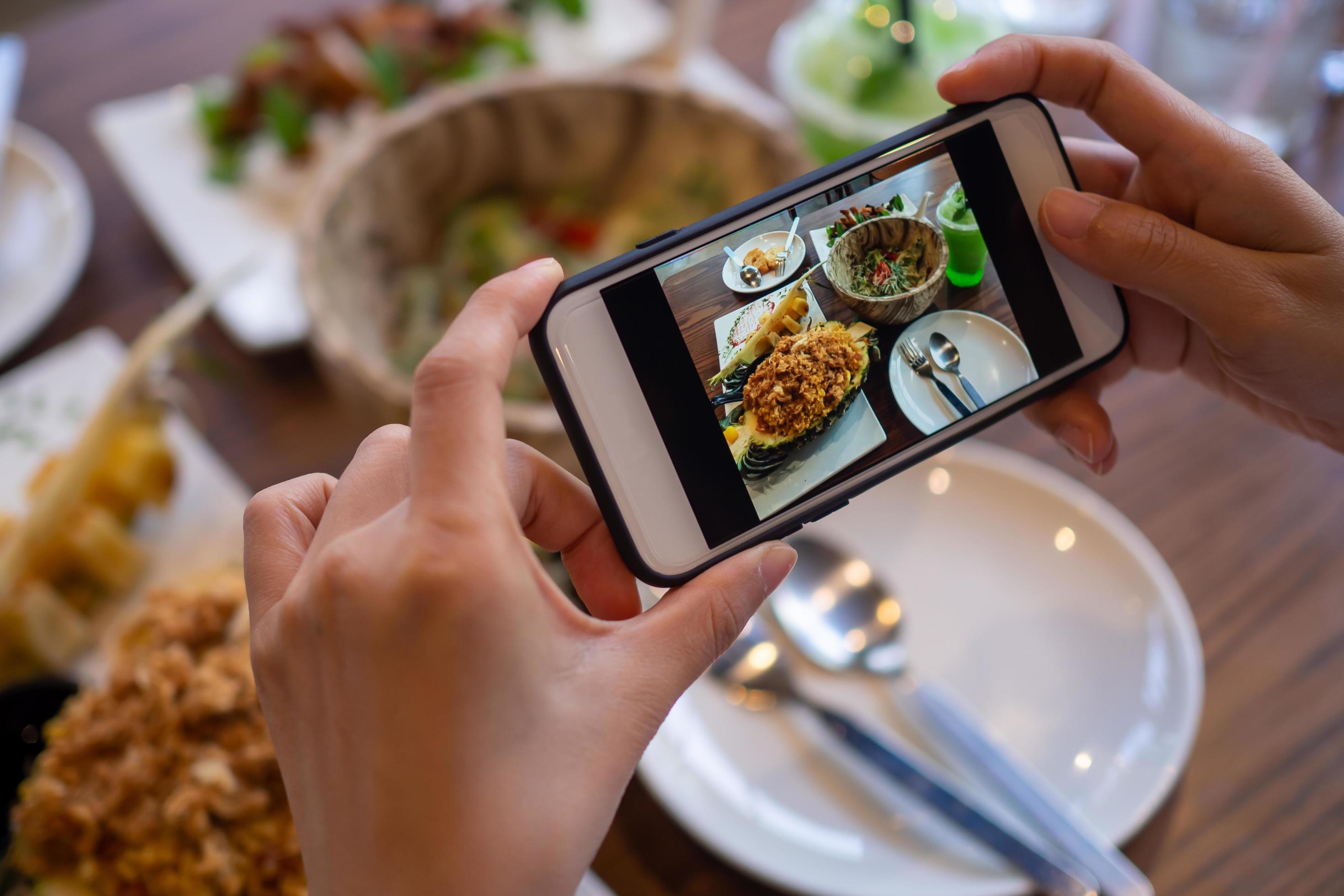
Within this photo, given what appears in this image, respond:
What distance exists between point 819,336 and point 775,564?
12 centimetres

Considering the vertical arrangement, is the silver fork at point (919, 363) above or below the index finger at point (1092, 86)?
below

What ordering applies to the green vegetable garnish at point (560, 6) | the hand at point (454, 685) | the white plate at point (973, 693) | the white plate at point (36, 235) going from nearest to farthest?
the hand at point (454, 685), the white plate at point (973, 693), the white plate at point (36, 235), the green vegetable garnish at point (560, 6)

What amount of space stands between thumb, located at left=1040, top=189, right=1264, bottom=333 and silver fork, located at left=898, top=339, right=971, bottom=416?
0.10 m

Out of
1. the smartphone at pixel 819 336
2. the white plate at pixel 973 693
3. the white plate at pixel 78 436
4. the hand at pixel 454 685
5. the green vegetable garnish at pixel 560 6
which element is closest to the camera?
the hand at pixel 454 685

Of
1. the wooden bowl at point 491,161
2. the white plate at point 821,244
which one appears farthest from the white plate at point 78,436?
the white plate at point 821,244

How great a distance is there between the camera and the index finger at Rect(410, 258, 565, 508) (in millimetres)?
321

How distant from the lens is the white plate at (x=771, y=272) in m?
0.44

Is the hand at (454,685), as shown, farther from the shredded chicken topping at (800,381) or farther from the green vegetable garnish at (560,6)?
the green vegetable garnish at (560,6)

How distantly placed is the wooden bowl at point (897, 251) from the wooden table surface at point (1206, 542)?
0.91ft

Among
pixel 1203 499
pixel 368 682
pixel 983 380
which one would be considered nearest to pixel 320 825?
pixel 368 682

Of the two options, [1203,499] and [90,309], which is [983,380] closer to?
[1203,499]

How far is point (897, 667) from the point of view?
62 cm

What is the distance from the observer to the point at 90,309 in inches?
34.9

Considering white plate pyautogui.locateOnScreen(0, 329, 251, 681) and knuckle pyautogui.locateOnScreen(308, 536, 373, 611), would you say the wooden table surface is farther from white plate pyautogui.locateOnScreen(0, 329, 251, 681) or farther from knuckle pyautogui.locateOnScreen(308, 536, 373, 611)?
knuckle pyautogui.locateOnScreen(308, 536, 373, 611)
